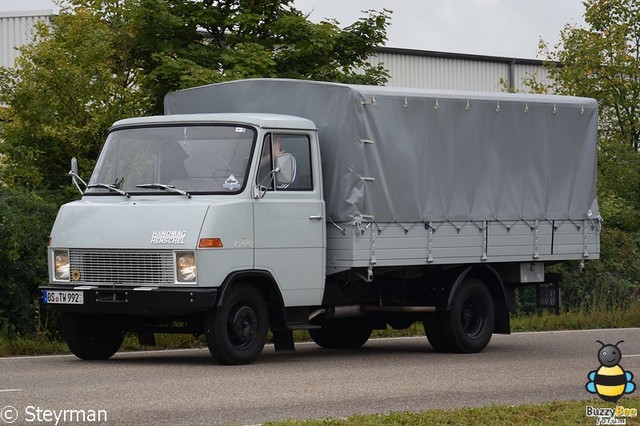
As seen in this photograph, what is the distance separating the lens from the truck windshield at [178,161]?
14.8m

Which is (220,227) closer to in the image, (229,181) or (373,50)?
(229,181)

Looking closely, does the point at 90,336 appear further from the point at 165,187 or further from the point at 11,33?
the point at 11,33

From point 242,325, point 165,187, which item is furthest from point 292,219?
point 165,187

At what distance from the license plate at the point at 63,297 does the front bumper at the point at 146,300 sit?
0.03 metres

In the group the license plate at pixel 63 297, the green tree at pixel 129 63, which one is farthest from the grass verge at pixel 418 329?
the green tree at pixel 129 63

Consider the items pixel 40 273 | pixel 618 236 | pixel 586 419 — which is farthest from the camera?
pixel 618 236

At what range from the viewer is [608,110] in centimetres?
3578

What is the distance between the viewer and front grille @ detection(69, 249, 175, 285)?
561 inches

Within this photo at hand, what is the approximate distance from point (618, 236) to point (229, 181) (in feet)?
51.3

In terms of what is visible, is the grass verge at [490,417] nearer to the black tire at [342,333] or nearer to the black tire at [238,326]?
the black tire at [238,326]

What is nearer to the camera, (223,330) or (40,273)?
(223,330)

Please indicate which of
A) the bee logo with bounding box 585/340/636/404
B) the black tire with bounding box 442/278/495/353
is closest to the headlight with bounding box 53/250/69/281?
the black tire with bounding box 442/278/495/353

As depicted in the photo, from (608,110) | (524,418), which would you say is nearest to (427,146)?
(524,418)

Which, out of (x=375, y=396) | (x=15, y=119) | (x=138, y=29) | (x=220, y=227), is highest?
(x=138, y=29)
